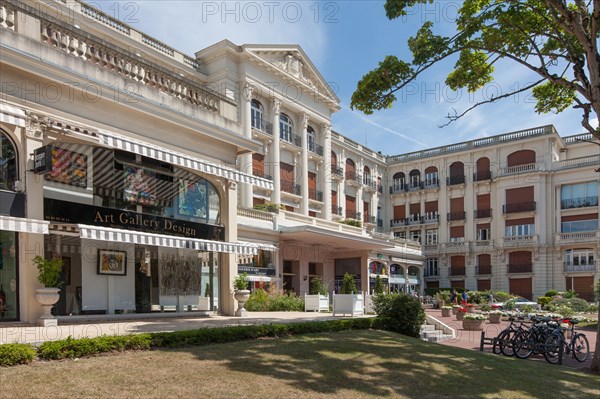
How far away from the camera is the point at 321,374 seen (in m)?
7.84

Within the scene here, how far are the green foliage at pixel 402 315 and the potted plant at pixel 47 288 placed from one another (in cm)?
784

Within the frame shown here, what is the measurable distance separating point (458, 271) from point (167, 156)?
42085 millimetres

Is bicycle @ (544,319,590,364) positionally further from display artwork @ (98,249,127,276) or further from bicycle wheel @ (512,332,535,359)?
display artwork @ (98,249,127,276)

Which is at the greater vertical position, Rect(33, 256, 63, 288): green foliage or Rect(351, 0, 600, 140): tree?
Rect(351, 0, 600, 140): tree

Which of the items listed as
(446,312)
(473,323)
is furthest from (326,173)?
(473,323)

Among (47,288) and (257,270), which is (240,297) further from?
(257,270)

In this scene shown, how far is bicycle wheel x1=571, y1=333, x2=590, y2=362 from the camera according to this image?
13.2m

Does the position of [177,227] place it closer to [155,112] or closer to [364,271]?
[155,112]

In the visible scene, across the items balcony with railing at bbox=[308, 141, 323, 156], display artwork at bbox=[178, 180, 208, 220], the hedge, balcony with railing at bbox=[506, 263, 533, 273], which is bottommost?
balcony with railing at bbox=[506, 263, 533, 273]

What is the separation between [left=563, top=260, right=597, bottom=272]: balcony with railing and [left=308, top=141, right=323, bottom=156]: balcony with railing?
78.1 feet

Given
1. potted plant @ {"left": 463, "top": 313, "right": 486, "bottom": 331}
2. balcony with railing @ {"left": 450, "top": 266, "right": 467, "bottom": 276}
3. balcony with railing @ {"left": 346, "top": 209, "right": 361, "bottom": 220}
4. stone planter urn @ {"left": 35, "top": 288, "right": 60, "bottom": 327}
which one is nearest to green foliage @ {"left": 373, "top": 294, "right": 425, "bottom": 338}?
potted plant @ {"left": 463, "top": 313, "right": 486, "bottom": 331}

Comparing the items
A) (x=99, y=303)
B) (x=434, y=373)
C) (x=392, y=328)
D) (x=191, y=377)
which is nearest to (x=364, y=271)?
(x=392, y=328)

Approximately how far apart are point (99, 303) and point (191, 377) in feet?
22.5

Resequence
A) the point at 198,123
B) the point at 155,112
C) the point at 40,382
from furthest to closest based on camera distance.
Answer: the point at 198,123, the point at 155,112, the point at 40,382
